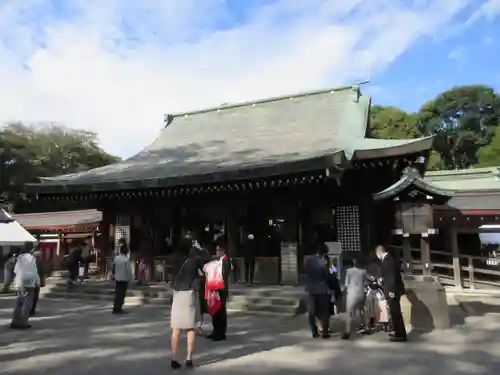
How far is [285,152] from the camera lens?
1458cm

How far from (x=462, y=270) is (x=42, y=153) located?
113ft

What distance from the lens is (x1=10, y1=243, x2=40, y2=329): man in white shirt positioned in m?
8.34

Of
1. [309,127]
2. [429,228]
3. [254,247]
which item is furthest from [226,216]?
[429,228]

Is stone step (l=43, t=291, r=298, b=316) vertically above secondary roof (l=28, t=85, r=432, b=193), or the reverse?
secondary roof (l=28, t=85, r=432, b=193)

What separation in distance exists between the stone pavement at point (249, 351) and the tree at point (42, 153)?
27926 mm

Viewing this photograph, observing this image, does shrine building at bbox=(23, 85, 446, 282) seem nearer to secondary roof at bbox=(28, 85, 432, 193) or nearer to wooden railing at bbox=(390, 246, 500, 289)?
secondary roof at bbox=(28, 85, 432, 193)

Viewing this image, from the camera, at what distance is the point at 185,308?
5805 millimetres

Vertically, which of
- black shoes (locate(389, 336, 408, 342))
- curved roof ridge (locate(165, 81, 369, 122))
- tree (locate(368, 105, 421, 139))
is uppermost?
tree (locate(368, 105, 421, 139))

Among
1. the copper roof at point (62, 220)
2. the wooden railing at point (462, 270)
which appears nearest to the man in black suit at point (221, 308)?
the wooden railing at point (462, 270)

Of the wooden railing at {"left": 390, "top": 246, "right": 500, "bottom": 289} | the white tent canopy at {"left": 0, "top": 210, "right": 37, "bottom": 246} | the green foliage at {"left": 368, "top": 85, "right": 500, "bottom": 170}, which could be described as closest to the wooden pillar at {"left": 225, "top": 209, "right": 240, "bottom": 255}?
the wooden railing at {"left": 390, "top": 246, "right": 500, "bottom": 289}

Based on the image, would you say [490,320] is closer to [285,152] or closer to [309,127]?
[285,152]

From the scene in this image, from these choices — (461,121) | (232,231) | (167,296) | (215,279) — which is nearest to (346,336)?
(215,279)

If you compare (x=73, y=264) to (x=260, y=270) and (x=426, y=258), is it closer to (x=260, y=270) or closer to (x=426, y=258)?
(x=260, y=270)

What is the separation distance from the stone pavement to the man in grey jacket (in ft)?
1.04
